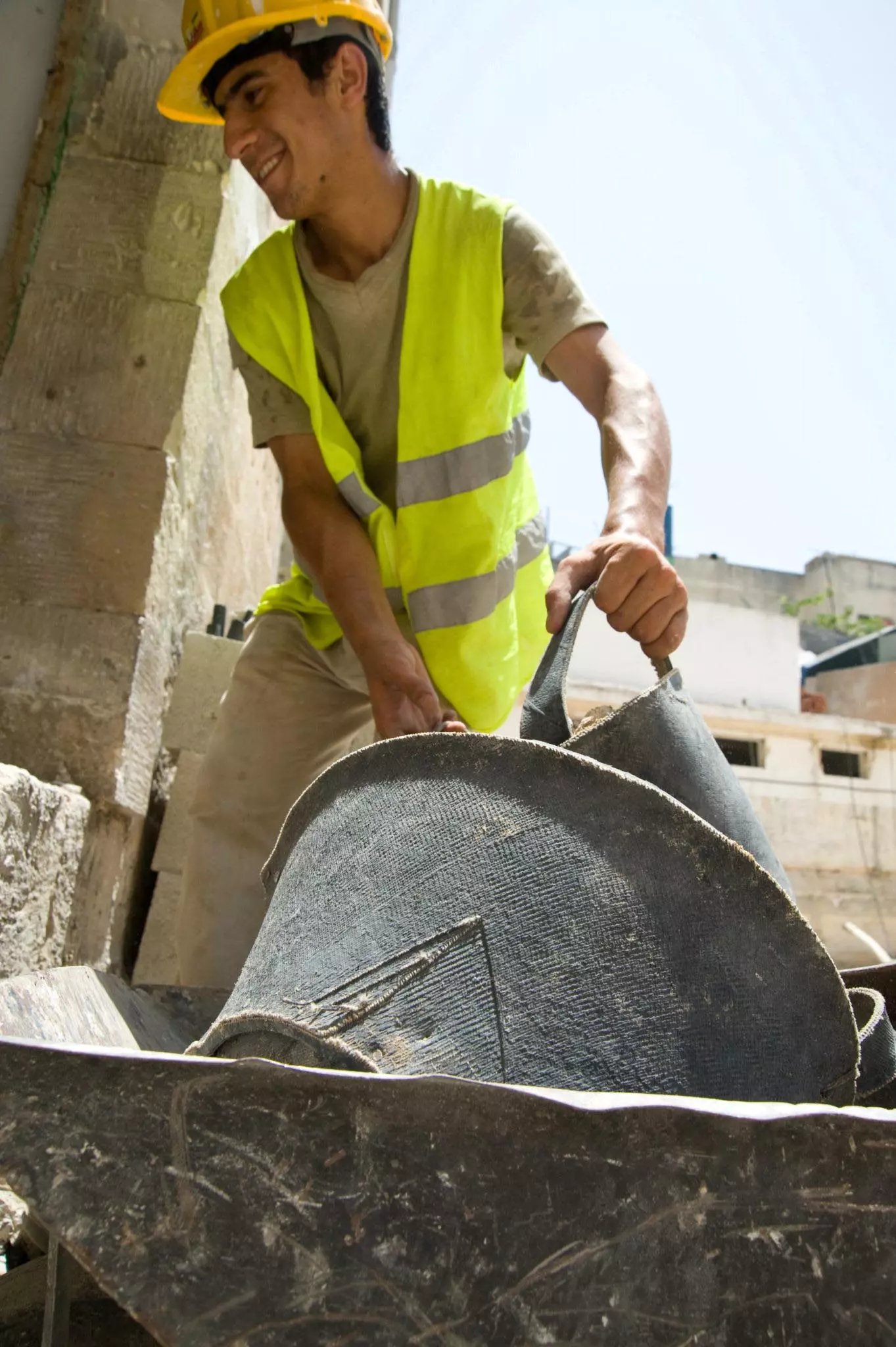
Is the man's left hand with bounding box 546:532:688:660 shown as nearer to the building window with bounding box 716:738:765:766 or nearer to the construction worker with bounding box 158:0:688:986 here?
the construction worker with bounding box 158:0:688:986

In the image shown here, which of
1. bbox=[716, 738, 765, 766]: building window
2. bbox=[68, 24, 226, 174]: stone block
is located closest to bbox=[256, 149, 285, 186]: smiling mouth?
bbox=[68, 24, 226, 174]: stone block

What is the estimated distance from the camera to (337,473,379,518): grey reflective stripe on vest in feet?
7.69

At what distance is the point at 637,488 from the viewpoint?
181 cm

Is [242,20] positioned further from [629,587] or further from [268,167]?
[629,587]

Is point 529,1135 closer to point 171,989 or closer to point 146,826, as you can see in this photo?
point 171,989

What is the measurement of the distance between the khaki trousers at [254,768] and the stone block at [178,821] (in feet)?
2.33

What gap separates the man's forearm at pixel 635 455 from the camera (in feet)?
5.68

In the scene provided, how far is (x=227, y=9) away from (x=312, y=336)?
0.72m

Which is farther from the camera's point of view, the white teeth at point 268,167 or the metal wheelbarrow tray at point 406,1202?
the white teeth at point 268,167

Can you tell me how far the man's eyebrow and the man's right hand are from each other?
1.35 metres

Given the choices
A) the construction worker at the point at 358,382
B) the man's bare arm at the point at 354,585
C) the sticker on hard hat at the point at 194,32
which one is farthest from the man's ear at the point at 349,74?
the man's bare arm at the point at 354,585

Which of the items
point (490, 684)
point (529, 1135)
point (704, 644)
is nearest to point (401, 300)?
point (490, 684)

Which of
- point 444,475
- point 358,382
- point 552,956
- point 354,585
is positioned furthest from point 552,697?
point 358,382

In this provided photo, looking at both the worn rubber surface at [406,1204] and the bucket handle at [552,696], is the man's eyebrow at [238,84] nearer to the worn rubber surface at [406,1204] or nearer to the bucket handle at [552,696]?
the bucket handle at [552,696]
